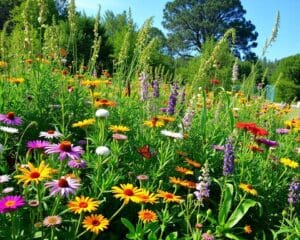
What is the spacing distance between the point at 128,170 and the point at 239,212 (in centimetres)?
69

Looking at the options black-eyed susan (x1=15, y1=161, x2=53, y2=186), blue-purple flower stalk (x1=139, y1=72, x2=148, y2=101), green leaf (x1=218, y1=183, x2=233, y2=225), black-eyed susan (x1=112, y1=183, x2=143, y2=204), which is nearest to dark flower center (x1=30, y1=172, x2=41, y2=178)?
black-eyed susan (x1=15, y1=161, x2=53, y2=186)

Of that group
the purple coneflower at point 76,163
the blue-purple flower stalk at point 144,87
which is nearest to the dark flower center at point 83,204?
the purple coneflower at point 76,163

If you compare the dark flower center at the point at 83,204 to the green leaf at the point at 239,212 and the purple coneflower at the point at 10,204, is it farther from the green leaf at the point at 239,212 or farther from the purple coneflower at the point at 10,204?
the green leaf at the point at 239,212

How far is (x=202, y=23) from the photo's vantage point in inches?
2069

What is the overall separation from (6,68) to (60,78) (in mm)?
602

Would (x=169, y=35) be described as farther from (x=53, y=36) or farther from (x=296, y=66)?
(x=53, y=36)

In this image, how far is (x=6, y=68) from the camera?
404 centimetres

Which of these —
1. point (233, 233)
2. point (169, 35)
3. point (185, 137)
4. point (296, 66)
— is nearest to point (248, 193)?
point (233, 233)

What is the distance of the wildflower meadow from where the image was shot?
211cm

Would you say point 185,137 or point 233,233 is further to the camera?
point 185,137

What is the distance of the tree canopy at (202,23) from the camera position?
52.8 m

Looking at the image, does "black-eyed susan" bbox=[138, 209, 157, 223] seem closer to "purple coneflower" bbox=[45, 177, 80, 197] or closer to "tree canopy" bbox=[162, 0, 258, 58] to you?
"purple coneflower" bbox=[45, 177, 80, 197]

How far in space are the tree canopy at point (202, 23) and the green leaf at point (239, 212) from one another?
50.2m

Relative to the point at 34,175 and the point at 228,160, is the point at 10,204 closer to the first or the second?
the point at 34,175
